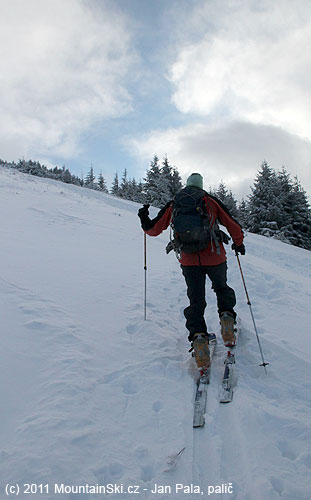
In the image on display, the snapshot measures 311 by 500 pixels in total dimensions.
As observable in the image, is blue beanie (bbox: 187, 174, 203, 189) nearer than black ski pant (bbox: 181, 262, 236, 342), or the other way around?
black ski pant (bbox: 181, 262, 236, 342)

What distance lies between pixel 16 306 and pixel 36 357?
120 centimetres

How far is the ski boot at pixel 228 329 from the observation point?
3.94 metres

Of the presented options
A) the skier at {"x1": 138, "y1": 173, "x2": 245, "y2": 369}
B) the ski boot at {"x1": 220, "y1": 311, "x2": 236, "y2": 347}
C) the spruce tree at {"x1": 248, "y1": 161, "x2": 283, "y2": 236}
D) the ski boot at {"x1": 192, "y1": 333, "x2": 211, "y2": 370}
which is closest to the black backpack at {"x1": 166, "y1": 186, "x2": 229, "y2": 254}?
the skier at {"x1": 138, "y1": 173, "x2": 245, "y2": 369}

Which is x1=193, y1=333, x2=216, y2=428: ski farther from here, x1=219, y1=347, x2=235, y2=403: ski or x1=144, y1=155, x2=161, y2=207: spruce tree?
x1=144, y1=155, x2=161, y2=207: spruce tree

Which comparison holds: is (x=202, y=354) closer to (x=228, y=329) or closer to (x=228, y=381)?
(x=228, y=381)

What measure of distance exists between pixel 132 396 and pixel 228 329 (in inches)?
61.1

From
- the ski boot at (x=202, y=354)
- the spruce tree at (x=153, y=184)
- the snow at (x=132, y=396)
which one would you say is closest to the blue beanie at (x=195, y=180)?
the ski boot at (x=202, y=354)

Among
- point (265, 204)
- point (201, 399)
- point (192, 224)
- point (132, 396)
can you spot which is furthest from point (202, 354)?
point (265, 204)

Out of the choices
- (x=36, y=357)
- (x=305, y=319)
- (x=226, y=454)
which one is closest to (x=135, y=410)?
(x=226, y=454)

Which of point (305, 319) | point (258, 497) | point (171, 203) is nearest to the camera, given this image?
point (258, 497)

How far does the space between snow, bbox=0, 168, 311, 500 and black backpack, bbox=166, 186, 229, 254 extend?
1.51 m

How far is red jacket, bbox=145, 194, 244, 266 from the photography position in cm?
391

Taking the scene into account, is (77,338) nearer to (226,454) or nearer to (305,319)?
(226,454)

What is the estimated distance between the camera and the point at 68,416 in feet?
8.56
